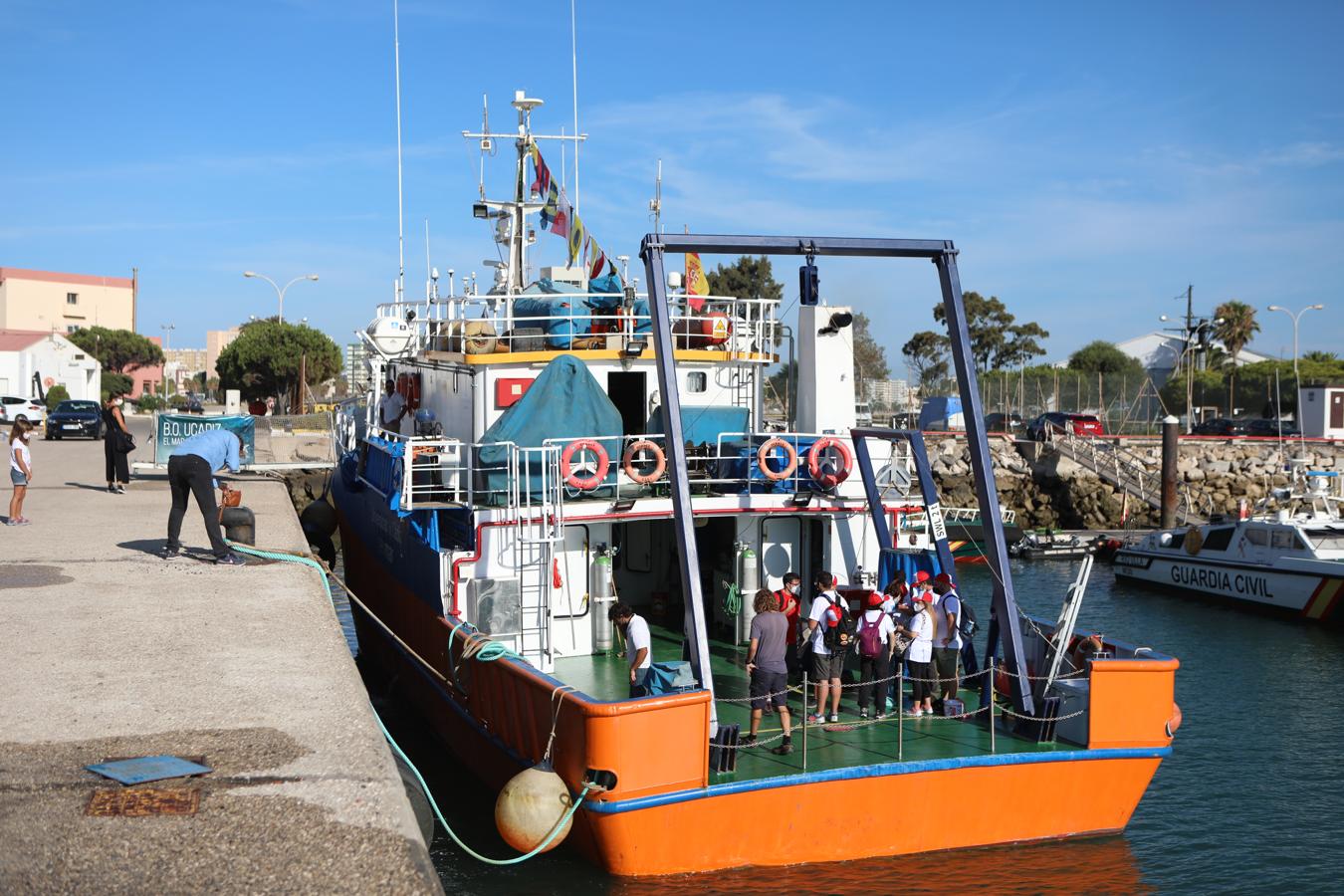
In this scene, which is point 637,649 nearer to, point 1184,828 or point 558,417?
point 558,417

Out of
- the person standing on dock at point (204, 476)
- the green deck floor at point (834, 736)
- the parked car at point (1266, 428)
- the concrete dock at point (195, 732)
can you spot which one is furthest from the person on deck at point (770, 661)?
the parked car at point (1266, 428)

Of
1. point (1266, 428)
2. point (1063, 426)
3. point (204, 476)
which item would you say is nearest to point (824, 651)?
point (204, 476)

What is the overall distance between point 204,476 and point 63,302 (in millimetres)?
100605

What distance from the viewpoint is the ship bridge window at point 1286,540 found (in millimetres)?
26094

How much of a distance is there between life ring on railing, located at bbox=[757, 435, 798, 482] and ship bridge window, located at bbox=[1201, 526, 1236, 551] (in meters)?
19.2

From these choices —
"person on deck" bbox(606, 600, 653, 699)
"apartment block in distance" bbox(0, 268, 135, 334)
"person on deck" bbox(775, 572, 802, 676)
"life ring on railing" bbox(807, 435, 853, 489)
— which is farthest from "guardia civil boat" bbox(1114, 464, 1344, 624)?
"apartment block in distance" bbox(0, 268, 135, 334)

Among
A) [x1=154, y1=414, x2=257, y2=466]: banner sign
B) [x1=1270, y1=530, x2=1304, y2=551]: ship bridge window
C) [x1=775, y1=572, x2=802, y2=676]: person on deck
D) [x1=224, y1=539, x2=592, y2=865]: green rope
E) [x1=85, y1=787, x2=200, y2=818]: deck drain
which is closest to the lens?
[x1=85, y1=787, x2=200, y2=818]: deck drain

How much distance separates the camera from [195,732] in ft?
23.8

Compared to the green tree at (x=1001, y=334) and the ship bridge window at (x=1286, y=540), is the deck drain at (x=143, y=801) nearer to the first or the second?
the ship bridge window at (x=1286, y=540)

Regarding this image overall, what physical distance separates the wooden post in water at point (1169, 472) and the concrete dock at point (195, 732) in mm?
29292

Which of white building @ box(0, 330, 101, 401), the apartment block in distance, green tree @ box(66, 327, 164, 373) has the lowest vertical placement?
white building @ box(0, 330, 101, 401)

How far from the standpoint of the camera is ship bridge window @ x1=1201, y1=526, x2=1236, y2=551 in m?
28.1

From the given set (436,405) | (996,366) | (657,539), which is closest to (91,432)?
(436,405)

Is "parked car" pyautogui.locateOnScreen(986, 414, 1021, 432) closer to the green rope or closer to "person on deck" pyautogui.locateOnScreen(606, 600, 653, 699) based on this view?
the green rope
